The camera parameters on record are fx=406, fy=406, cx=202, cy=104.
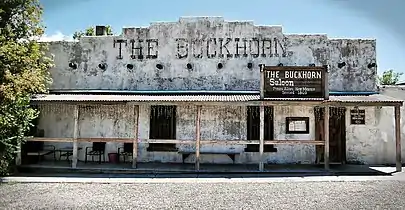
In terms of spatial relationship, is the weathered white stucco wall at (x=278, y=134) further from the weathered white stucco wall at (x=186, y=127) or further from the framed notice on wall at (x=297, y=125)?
the framed notice on wall at (x=297, y=125)

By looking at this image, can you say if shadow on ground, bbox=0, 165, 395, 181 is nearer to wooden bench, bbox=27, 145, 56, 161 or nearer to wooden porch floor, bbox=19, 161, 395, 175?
wooden porch floor, bbox=19, 161, 395, 175

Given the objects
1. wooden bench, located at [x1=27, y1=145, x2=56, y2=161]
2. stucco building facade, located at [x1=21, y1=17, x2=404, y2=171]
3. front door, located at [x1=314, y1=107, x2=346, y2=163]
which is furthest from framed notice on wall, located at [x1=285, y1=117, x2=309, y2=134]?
wooden bench, located at [x1=27, y1=145, x2=56, y2=161]

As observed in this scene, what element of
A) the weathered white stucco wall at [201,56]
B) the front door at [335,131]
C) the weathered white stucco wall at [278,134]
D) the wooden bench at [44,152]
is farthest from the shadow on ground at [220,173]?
the weathered white stucco wall at [201,56]

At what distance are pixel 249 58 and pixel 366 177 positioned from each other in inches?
241

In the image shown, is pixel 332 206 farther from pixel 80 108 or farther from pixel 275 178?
pixel 80 108

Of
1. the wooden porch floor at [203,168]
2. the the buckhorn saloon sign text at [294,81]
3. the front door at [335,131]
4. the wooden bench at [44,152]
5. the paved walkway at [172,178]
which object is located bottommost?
the paved walkway at [172,178]

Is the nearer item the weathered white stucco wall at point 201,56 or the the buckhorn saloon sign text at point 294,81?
the the buckhorn saloon sign text at point 294,81

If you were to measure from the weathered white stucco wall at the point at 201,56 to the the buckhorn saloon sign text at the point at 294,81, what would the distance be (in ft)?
6.96

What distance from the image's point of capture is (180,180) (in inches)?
460

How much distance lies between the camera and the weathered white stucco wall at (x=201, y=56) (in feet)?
51.1

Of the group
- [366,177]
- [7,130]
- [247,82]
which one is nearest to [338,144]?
[366,177]

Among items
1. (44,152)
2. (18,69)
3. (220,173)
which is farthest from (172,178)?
(18,69)

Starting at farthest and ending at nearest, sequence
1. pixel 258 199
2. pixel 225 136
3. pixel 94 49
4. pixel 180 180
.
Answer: pixel 94 49 → pixel 225 136 → pixel 180 180 → pixel 258 199

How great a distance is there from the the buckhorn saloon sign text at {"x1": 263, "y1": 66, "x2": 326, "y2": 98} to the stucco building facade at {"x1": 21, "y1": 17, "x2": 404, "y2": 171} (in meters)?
1.43
